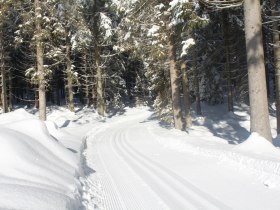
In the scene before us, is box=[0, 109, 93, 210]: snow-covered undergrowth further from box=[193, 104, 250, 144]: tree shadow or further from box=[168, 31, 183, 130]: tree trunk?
box=[193, 104, 250, 144]: tree shadow

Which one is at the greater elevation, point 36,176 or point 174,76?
point 174,76

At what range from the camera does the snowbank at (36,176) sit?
5.05 m

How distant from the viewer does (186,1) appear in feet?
44.6

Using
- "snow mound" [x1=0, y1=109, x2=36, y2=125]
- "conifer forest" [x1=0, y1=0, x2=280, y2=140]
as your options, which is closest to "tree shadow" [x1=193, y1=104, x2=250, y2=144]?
"conifer forest" [x1=0, y1=0, x2=280, y2=140]

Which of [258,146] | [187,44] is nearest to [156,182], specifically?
[258,146]

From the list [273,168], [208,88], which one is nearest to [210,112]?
[208,88]

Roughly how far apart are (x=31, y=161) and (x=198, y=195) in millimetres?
3415

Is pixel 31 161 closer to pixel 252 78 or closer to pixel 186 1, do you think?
pixel 252 78

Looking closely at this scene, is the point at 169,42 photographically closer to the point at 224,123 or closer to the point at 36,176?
the point at 224,123

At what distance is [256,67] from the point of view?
1052 cm

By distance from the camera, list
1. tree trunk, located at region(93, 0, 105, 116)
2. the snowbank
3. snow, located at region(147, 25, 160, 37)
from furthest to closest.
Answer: tree trunk, located at region(93, 0, 105, 116), snow, located at region(147, 25, 160, 37), the snowbank

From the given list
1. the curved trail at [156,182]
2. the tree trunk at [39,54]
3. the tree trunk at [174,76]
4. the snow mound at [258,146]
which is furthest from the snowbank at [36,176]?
the tree trunk at [39,54]

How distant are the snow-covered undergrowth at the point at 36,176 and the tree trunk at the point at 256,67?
538cm

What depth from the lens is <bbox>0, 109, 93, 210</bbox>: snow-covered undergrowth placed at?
5.05 meters
